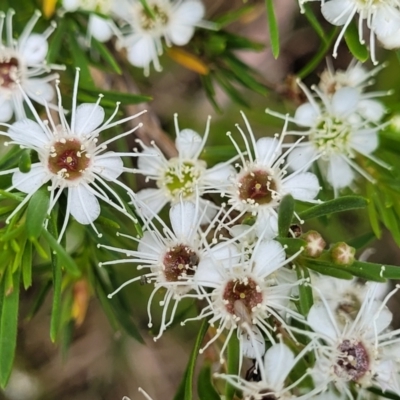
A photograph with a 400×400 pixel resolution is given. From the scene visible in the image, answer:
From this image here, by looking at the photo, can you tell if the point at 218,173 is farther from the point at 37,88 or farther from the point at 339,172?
the point at 37,88

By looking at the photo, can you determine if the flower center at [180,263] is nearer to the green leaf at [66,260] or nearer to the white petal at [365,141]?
the green leaf at [66,260]

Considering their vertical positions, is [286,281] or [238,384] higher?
[286,281]

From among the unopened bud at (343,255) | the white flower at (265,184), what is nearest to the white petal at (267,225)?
the white flower at (265,184)

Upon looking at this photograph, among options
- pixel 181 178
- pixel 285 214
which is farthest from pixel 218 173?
pixel 285 214

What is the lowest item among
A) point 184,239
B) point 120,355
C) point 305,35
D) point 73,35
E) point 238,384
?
point 238,384

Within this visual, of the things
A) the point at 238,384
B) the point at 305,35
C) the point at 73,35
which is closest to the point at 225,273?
the point at 238,384

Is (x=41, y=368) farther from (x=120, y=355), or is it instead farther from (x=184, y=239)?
(x=184, y=239)
